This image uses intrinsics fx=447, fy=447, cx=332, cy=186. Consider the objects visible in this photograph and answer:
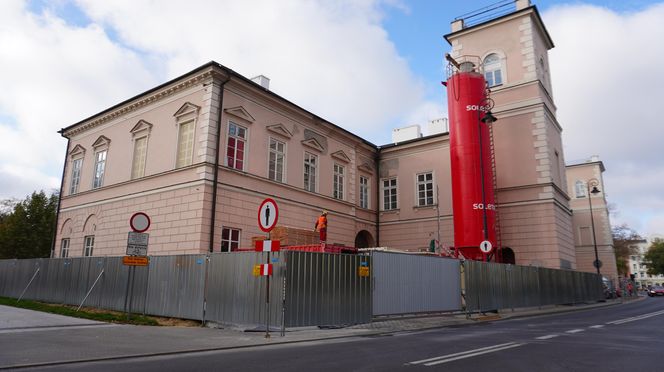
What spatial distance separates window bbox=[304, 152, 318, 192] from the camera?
947 inches

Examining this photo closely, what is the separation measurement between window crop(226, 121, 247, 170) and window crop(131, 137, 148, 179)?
4.87 metres

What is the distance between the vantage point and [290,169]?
2289 centimetres

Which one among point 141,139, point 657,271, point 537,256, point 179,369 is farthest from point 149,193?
point 657,271

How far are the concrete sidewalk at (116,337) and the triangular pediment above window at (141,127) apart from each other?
1036 centimetres

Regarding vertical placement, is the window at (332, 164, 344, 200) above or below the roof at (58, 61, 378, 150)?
below

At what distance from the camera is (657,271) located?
88.4 metres

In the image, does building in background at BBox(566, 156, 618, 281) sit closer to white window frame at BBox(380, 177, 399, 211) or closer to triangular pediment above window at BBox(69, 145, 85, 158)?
white window frame at BBox(380, 177, 399, 211)

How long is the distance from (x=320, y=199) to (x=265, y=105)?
5.92 meters

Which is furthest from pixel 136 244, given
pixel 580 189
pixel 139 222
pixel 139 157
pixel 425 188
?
pixel 580 189

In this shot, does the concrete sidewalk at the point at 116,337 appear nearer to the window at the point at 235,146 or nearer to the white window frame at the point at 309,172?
the window at the point at 235,146

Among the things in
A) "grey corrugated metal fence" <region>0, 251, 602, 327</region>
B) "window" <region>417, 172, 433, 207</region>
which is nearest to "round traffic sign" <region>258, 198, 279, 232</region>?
"grey corrugated metal fence" <region>0, 251, 602, 327</region>

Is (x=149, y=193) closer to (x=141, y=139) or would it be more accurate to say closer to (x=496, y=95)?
(x=141, y=139)

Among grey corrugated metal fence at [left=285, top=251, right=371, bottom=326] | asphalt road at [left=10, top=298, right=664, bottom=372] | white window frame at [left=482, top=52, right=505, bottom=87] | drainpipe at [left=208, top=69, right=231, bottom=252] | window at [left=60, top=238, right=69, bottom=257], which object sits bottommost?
asphalt road at [left=10, top=298, right=664, bottom=372]

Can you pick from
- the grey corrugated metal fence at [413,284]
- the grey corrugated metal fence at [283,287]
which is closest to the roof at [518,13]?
the grey corrugated metal fence at [283,287]
